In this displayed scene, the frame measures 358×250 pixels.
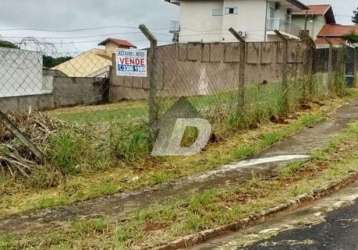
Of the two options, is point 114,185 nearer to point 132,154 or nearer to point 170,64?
point 132,154

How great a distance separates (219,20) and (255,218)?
44.8 m

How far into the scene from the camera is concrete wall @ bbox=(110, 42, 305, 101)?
981 inches

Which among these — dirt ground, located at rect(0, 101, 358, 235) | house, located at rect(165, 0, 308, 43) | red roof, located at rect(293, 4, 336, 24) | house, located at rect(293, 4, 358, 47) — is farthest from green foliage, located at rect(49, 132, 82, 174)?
red roof, located at rect(293, 4, 336, 24)

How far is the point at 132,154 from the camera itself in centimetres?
818

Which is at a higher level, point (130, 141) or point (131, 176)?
point (130, 141)

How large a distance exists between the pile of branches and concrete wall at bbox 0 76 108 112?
16458mm

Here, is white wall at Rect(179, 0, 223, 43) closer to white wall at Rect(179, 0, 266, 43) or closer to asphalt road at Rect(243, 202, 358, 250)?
white wall at Rect(179, 0, 266, 43)

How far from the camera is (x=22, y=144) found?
23.8ft

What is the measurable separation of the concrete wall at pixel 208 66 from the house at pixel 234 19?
18074 millimetres

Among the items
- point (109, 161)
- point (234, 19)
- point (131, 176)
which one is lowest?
point (131, 176)

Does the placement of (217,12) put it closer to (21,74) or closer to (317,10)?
(317,10)

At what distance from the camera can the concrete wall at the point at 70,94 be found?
25969mm

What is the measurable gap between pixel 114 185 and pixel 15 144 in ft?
4.16

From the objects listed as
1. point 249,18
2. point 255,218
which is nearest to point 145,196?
point 255,218
